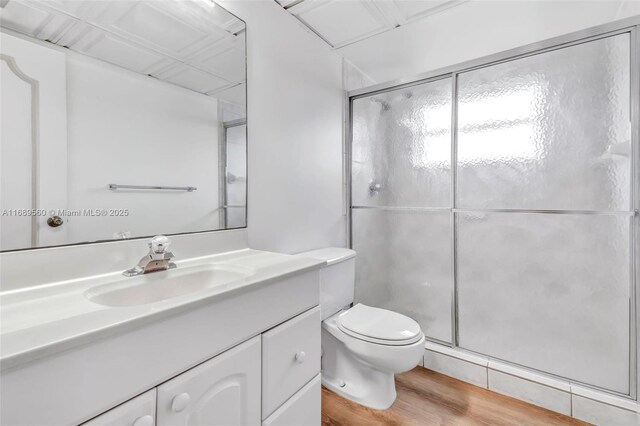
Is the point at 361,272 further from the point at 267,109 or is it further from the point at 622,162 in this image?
the point at 622,162

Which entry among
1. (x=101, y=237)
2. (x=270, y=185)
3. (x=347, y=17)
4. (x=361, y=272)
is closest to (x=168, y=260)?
(x=101, y=237)

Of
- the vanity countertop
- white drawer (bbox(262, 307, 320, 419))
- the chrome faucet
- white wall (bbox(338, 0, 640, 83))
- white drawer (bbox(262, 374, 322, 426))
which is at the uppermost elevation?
white wall (bbox(338, 0, 640, 83))

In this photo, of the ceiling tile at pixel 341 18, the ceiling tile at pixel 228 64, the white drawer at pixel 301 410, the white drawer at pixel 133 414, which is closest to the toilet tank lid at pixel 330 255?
the white drawer at pixel 301 410

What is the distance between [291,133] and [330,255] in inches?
29.3

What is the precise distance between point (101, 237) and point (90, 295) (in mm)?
240

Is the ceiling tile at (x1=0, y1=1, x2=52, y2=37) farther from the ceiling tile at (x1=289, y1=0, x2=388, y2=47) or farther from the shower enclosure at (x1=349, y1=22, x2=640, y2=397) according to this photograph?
the shower enclosure at (x1=349, y1=22, x2=640, y2=397)

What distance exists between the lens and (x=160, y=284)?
3.26ft

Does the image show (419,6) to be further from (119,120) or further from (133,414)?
(133,414)

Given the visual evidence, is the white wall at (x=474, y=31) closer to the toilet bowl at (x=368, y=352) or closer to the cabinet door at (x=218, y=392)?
the toilet bowl at (x=368, y=352)

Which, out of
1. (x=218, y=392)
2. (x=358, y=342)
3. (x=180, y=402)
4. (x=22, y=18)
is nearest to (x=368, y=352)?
(x=358, y=342)

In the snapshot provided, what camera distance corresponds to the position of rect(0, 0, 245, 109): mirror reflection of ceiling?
90 cm

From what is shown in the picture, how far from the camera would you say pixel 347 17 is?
1.76m

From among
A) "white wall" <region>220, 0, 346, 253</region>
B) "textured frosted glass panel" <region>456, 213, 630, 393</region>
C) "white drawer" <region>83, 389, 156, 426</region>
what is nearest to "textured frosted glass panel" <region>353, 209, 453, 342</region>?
"textured frosted glass panel" <region>456, 213, 630, 393</region>

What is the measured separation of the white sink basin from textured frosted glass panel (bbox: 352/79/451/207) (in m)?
1.33
